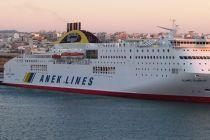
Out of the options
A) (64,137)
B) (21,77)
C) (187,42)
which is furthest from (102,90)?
(64,137)

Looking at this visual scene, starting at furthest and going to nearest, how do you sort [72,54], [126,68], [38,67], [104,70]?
[38,67], [72,54], [104,70], [126,68]

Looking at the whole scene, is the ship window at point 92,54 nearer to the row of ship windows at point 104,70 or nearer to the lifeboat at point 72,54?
the lifeboat at point 72,54

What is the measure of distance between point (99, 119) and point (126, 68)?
37.9 feet

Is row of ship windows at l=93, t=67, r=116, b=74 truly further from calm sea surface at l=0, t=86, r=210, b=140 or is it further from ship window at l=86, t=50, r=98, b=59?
calm sea surface at l=0, t=86, r=210, b=140

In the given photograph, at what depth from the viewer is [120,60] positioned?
157ft

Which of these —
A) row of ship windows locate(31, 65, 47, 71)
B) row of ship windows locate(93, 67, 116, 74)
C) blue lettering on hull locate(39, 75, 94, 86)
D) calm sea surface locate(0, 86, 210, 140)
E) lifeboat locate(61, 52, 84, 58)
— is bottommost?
calm sea surface locate(0, 86, 210, 140)

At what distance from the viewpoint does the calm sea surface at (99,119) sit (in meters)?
31.4

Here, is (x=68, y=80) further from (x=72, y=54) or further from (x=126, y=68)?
(x=126, y=68)

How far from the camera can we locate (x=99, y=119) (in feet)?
119

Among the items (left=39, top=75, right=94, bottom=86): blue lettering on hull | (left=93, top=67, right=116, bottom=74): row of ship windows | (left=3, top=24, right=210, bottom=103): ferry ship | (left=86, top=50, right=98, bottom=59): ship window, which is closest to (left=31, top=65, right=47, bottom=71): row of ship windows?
(left=3, top=24, right=210, bottom=103): ferry ship

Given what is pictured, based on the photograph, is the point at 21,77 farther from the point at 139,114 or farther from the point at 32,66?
the point at 139,114

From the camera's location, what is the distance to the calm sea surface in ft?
103

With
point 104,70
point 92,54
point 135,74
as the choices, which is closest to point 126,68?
point 135,74

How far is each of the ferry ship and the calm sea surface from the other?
1.31 metres
